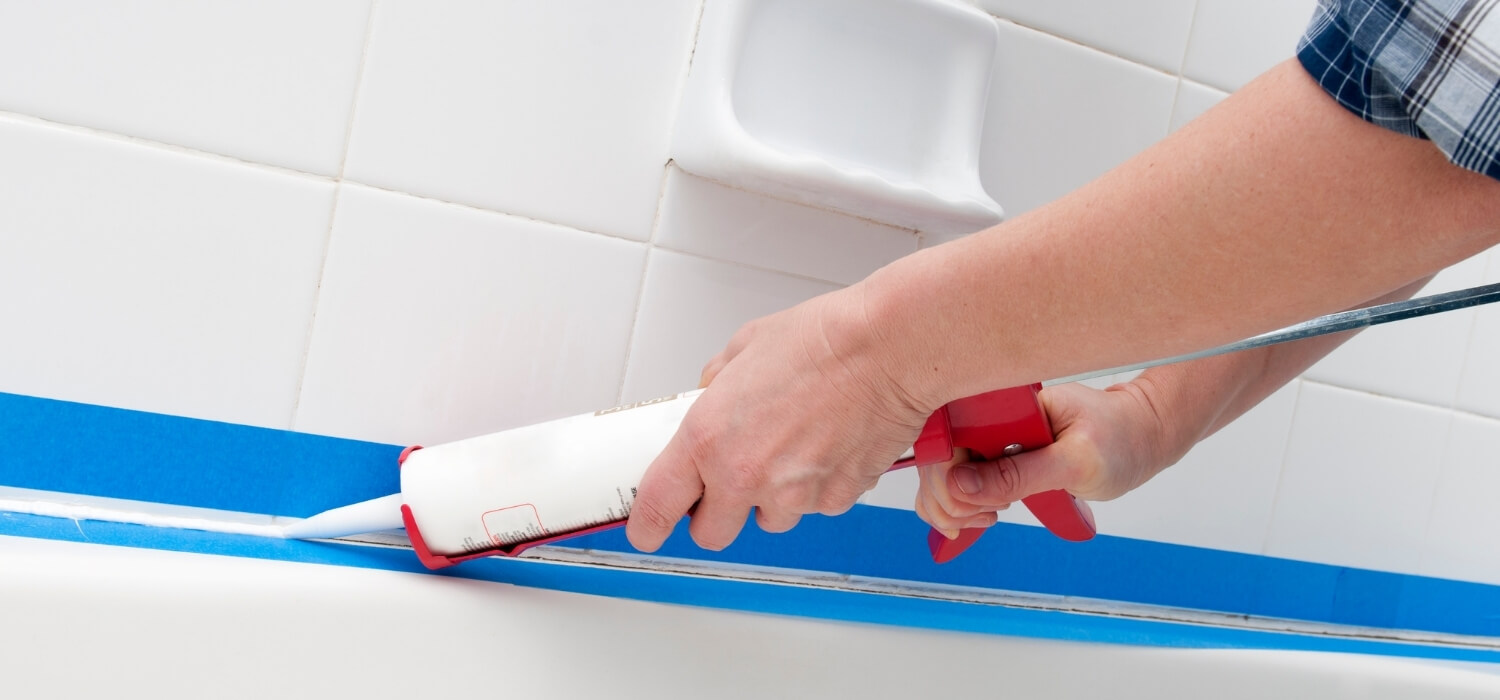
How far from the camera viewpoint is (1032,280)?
1.56ft

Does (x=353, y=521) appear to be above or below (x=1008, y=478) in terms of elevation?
below

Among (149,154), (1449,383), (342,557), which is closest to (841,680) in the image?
(342,557)

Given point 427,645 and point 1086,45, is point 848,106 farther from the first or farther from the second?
point 427,645

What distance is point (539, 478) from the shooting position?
66cm

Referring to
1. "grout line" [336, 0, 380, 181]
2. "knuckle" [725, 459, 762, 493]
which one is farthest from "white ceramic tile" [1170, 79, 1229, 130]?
"grout line" [336, 0, 380, 181]

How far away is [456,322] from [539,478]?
0.20m

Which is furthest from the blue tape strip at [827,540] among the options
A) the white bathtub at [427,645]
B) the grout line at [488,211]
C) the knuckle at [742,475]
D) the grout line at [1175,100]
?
the grout line at [1175,100]

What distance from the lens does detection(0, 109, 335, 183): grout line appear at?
675mm

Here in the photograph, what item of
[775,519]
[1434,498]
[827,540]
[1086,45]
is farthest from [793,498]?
[1434,498]

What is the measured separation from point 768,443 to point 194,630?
380 mm

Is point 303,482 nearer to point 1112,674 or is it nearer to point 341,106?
point 341,106

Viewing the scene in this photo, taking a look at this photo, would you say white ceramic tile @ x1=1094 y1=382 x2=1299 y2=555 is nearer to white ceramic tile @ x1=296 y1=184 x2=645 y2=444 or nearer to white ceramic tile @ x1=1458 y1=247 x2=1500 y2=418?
white ceramic tile @ x1=1458 y1=247 x2=1500 y2=418

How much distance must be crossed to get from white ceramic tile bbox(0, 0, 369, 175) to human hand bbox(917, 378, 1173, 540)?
21.5 inches

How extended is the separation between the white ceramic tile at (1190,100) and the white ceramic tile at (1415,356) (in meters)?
0.35
